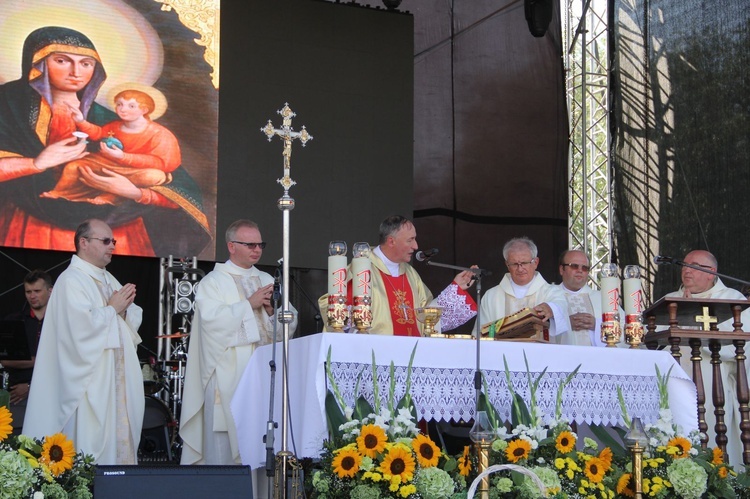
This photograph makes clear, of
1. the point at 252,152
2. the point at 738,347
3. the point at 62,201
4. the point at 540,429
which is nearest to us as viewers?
the point at 540,429

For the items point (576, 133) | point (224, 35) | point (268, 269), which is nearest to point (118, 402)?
point (268, 269)

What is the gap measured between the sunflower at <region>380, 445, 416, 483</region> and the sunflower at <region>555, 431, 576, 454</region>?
0.79m

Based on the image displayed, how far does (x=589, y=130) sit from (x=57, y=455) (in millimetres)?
8087

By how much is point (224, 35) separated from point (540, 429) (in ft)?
22.9

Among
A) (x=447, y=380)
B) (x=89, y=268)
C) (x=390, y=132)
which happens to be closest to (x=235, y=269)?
(x=89, y=268)

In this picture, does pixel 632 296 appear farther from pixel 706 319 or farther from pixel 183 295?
pixel 183 295

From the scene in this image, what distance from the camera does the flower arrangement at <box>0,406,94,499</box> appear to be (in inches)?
166

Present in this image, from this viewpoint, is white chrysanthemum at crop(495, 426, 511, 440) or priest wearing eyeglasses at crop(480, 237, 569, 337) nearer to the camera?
white chrysanthemum at crop(495, 426, 511, 440)

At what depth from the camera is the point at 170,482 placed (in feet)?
14.6

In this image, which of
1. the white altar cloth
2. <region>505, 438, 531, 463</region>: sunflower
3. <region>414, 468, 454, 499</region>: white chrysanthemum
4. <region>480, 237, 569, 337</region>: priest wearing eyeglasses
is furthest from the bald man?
<region>414, 468, 454, 499</region>: white chrysanthemum

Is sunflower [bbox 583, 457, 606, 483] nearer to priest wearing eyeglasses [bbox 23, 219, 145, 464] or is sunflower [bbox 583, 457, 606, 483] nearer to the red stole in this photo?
the red stole

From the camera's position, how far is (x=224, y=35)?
10.9 metres

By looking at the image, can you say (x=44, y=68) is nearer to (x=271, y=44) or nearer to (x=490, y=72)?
(x=271, y=44)

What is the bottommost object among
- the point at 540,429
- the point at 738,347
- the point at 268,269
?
the point at 540,429
